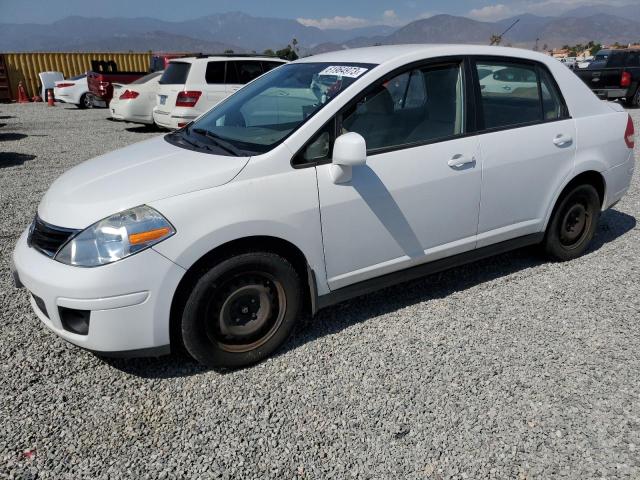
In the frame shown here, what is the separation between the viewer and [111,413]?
8.31 ft

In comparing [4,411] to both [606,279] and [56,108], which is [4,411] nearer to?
[606,279]

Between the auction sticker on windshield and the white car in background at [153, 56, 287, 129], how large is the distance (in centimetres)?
695

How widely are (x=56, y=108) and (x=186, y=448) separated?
65.2 ft

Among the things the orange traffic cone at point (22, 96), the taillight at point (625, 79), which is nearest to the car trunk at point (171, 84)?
the taillight at point (625, 79)

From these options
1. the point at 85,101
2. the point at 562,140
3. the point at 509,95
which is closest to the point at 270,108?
the point at 509,95

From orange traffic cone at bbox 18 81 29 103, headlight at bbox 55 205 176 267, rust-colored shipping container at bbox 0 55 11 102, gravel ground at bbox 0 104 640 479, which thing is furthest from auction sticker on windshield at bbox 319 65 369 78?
rust-colored shipping container at bbox 0 55 11 102

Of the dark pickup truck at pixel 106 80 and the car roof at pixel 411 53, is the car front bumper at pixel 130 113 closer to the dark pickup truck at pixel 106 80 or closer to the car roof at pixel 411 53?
the dark pickup truck at pixel 106 80

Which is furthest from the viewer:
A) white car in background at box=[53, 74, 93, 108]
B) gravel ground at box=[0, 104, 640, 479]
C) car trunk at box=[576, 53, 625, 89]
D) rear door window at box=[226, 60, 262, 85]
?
white car in background at box=[53, 74, 93, 108]

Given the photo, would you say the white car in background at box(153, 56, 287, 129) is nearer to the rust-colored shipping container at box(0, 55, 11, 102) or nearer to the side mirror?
the side mirror

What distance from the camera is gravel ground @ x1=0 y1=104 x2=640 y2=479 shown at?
2.22 meters

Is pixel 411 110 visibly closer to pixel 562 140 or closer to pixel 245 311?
pixel 562 140

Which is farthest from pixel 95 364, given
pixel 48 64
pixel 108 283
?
pixel 48 64

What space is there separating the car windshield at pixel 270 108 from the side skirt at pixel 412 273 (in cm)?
98

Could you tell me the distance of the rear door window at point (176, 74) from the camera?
10.2 m
